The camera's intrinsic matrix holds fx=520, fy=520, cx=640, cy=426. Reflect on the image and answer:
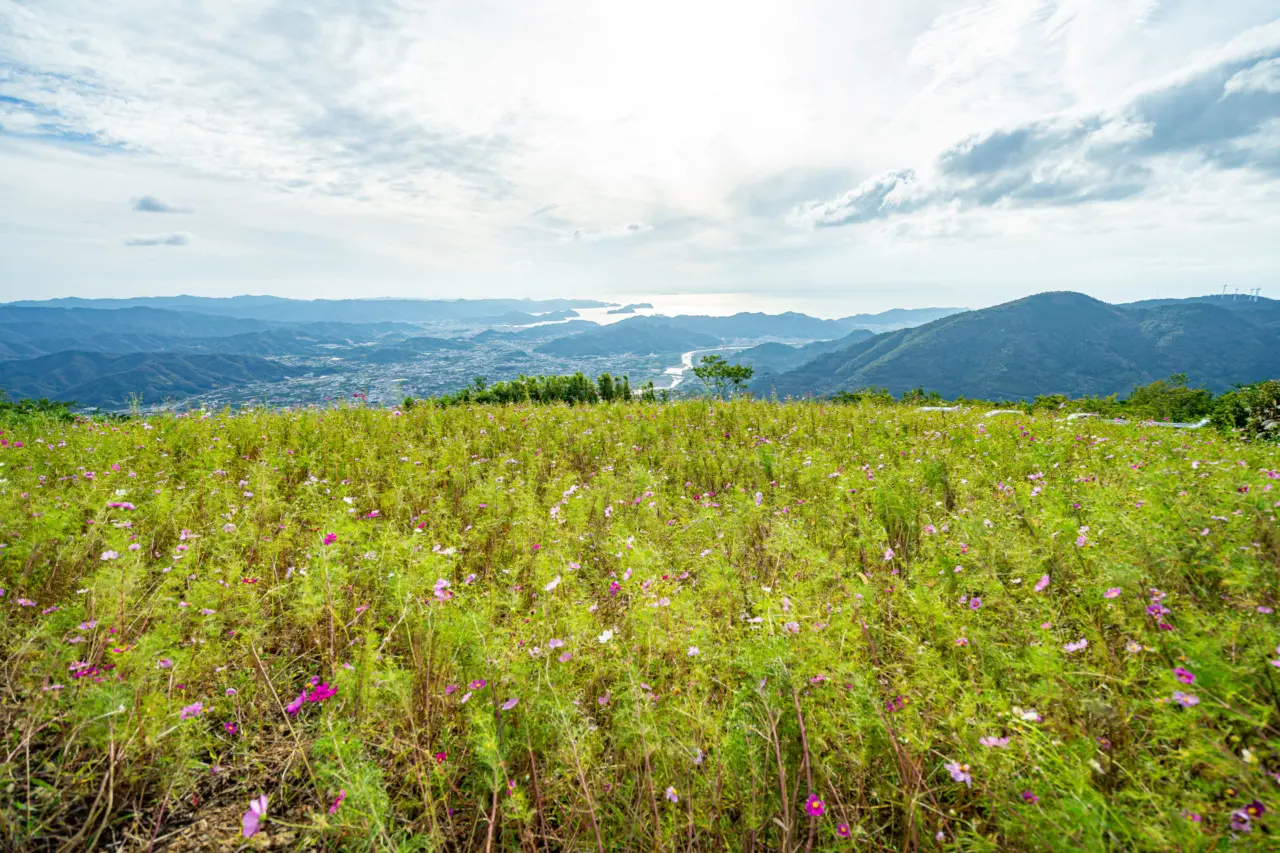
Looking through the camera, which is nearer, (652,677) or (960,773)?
(960,773)

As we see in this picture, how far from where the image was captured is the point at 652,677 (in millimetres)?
2643

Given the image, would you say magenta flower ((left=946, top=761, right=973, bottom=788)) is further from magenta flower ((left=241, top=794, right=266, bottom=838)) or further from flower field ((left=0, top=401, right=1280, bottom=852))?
magenta flower ((left=241, top=794, right=266, bottom=838))

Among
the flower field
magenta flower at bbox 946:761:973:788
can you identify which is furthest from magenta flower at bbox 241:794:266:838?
magenta flower at bbox 946:761:973:788

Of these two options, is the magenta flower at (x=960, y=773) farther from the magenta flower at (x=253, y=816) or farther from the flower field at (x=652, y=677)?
the magenta flower at (x=253, y=816)

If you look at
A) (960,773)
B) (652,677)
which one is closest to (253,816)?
(652,677)

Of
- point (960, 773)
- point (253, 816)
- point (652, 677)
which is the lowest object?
point (652, 677)

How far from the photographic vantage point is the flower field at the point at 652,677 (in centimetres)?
179

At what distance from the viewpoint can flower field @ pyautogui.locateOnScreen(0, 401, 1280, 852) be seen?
1.79 metres

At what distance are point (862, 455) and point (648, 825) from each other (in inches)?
213

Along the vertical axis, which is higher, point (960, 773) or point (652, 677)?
point (960, 773)

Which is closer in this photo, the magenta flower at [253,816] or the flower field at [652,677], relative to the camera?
the magenta flower at [253,816]

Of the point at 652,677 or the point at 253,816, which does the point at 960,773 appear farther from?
the point at 253,816

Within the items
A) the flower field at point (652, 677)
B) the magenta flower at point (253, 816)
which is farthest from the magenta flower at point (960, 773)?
the magenta flower at point (253, 816)

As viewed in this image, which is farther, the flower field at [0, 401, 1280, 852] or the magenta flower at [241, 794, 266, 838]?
the flower field at [0, 401, 1280, 852]
